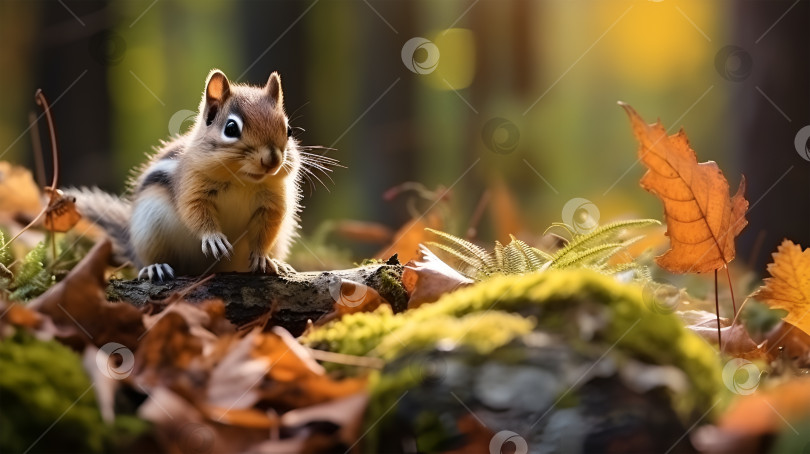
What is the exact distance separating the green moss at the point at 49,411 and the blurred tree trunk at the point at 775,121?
131 inches

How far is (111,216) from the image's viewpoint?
9.78 feet

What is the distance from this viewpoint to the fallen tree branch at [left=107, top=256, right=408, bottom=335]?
5.95ft

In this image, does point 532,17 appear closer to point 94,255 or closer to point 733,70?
point 733,70

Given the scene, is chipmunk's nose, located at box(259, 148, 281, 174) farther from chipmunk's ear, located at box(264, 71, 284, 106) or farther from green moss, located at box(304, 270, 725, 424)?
green moss, located at box(304, 270, 725, 424)

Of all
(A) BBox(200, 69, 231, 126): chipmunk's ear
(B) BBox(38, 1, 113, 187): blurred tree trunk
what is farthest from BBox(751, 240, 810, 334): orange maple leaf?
(B) BBox(38, 1, 113, 187): blurred tree trunk

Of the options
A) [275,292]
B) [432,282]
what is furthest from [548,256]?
[275,292]

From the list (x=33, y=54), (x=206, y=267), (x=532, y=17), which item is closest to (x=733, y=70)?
(x=206, y=267)

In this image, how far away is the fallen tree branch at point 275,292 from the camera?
5.95 feet

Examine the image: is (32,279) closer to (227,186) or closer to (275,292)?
(275,292)

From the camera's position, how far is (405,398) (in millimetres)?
1074

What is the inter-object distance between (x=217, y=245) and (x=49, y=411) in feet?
4.33

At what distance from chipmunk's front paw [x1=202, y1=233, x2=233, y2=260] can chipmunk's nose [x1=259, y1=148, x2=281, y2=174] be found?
0.25 meters

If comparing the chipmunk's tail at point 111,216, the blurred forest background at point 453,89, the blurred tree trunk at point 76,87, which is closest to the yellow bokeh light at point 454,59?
the blurred forest background at point 453,89

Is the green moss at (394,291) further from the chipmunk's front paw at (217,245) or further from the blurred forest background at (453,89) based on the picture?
the blurred forest background at (453,89)
